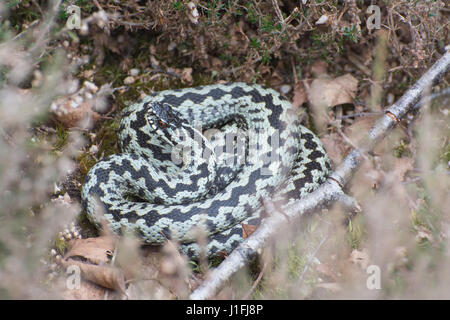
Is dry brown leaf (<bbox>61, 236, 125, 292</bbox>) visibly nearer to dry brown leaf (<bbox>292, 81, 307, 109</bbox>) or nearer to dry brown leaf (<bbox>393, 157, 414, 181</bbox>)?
dry brown leaf (<bbox>292, 81, 307, 109</bbox>)

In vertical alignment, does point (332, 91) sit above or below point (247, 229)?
above

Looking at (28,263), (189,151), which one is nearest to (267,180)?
(189,151)

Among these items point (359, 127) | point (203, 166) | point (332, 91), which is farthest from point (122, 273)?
point (332, 91)

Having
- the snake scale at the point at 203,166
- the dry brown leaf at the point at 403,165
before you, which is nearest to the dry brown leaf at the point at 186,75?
the snake scale at the point at 203,166

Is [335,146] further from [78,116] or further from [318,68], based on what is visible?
[78,116]

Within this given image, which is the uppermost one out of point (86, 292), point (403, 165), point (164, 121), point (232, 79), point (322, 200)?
point (232, 79)

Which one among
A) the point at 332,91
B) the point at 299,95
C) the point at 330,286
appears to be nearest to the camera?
the point at 330,286
